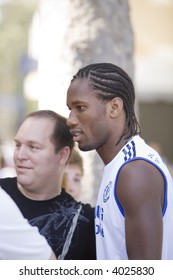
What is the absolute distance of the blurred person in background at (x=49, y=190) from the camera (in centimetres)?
313

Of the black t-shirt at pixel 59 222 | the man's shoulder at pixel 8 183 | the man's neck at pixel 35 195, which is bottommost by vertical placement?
the black t-shirt at pixel 59 222

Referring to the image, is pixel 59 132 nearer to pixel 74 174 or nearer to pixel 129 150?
pixel 129 150

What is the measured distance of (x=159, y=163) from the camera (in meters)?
2.79

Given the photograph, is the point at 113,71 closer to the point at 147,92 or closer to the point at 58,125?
the point at 58,125

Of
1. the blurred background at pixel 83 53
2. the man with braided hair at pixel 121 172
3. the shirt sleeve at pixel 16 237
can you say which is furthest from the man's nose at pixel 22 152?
the blurred background at pixel 83 53

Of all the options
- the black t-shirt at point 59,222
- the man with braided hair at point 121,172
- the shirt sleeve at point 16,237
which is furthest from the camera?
the black t-shirt at point 59,222

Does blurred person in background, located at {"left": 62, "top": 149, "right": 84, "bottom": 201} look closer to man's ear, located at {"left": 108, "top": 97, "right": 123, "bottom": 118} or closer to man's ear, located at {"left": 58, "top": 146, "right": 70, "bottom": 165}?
man's ear, located at {"left": 58, "top": 146, "right": 70, "bottom": 165}

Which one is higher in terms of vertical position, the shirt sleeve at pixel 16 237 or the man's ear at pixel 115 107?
the man's ear at pixel 115 107

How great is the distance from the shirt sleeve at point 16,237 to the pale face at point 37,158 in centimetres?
81

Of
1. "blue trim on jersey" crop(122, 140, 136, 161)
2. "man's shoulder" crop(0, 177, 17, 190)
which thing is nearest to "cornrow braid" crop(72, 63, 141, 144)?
"blue trim on jersey" crop(122, 140, 136, 161)

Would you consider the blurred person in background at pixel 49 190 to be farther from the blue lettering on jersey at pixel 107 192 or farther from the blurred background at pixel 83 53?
the blurred background at pixel 83 53

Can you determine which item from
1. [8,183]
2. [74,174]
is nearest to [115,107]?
[8,183]

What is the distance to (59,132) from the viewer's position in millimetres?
3289

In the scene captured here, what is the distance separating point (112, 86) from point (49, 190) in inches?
25.1
